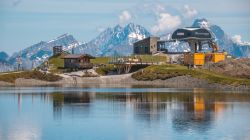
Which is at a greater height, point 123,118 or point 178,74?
point 178,74

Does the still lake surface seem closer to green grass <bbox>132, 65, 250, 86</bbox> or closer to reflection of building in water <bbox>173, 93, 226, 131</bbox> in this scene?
reflection of building in water <bbox>173, 93, 226, 131</bbox>

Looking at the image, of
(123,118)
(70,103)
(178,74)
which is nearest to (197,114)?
(123,118)

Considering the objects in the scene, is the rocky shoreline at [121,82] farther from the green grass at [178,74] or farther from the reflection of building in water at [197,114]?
the reflection of building in water at [197,114]

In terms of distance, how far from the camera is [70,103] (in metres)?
99.2

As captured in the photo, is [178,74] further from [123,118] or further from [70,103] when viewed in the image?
[123,118]

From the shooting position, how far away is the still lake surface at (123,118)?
63.1m

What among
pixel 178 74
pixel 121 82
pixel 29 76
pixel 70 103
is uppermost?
pixel 178 74

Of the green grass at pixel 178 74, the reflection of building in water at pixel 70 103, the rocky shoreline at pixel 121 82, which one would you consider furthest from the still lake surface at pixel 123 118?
the rocky shoreline at pixel 121 82

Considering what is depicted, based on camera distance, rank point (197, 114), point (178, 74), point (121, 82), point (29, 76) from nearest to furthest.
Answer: point (197, 114)
point (178, 74)
point (29, 76)
point (121, 82)

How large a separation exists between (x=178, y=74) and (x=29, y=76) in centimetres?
3991

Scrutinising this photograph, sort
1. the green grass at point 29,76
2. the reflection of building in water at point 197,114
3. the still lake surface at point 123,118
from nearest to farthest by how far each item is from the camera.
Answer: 1. the still lake surface at point 123,118
2. the reflection of building in water at point 197,114
3. the green grass at point 29,76

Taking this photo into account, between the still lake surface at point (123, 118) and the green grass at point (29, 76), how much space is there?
205 ft

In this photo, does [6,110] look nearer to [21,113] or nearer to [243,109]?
[21,113]

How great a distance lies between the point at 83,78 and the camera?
7451 inches
